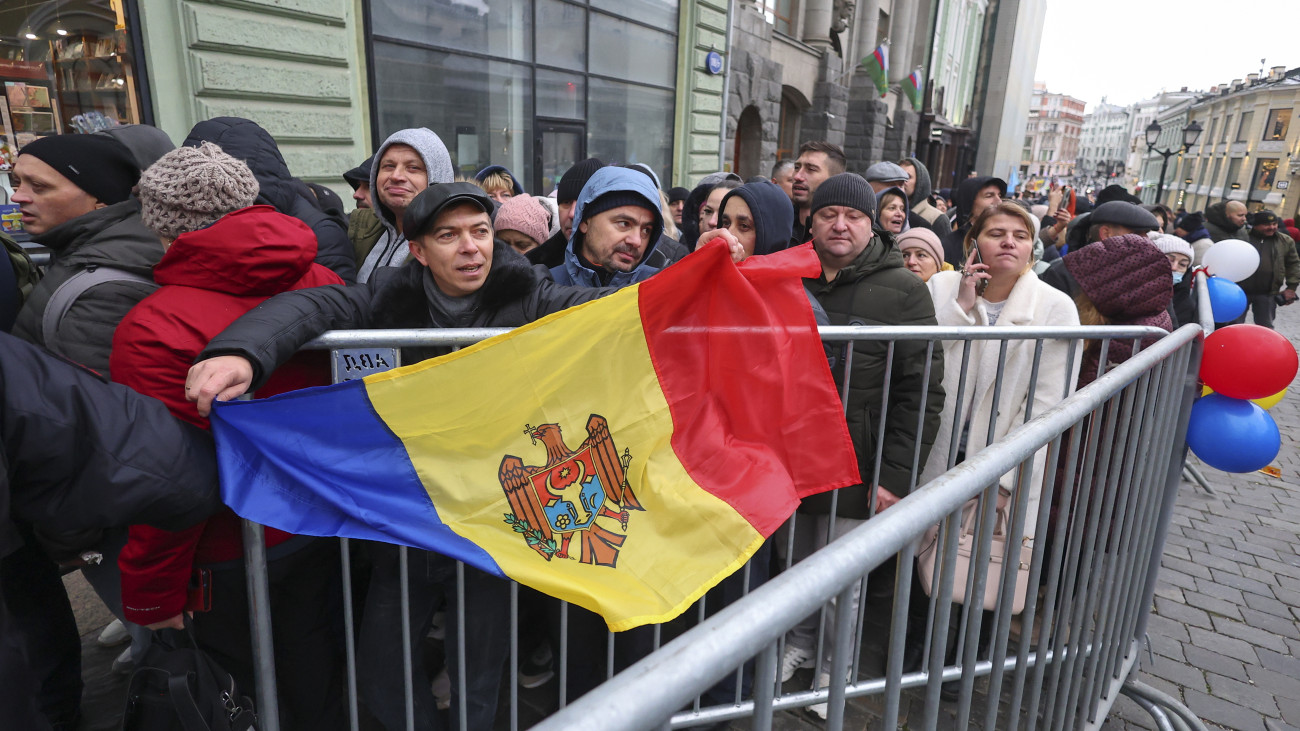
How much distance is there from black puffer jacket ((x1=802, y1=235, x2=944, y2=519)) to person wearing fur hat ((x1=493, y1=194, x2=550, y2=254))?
1628 mm

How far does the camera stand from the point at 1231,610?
390cm

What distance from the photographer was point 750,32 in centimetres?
1385

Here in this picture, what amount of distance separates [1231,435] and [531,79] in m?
8.71

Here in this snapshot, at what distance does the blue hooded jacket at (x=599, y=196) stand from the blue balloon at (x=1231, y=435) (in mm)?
2486

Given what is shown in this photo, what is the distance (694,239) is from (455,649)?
9.83 ft

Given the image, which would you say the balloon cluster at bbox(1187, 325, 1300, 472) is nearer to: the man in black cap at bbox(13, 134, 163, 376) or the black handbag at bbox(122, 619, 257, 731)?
the black handbag at bbox(122, 619, 257, 731)

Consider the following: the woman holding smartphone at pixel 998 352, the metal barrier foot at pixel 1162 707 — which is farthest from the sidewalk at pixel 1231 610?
the woman holding smartphone at pixel 998 352

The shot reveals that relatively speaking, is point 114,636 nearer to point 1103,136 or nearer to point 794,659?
point 794,659

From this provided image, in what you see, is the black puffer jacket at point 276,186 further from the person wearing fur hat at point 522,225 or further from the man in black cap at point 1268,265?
the man in black cap at point 1268,265

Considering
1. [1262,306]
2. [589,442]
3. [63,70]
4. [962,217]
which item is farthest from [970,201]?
[63,70]

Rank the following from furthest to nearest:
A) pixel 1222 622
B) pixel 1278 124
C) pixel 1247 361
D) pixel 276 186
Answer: pixel 1278 124, pixel 1222 622, pixel 276 186, pixel 1247 361

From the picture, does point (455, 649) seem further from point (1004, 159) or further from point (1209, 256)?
point (1004, 159)

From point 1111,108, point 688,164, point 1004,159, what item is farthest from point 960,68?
point 1111,108

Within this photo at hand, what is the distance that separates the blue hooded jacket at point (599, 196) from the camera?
2.86 meters
